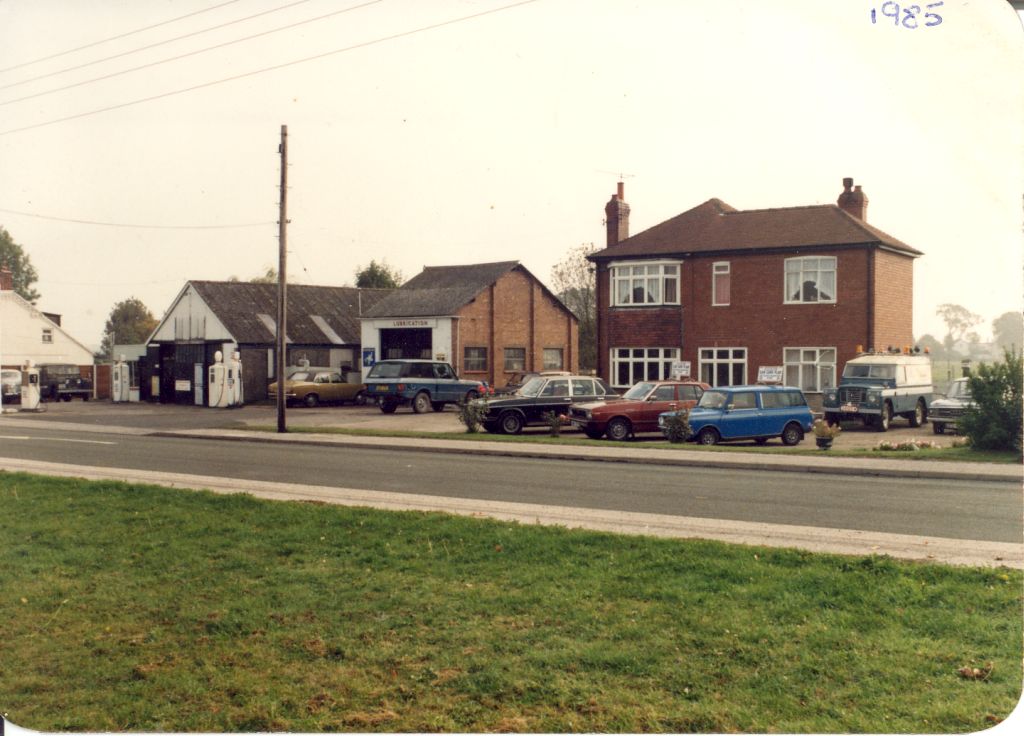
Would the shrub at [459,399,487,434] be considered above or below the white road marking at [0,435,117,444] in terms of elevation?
above

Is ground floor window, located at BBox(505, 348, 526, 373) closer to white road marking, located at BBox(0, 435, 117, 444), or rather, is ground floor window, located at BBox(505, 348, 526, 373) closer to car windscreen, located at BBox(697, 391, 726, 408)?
car windscreen, located at BBox(697, 391, 726, 408)

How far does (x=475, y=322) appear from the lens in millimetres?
47406

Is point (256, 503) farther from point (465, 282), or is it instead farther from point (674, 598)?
point (465, 282)

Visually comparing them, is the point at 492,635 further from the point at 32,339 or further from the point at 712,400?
the point at 32,339

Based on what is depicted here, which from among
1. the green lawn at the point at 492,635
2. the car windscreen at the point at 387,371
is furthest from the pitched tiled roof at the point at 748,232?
the green lawn at the point at 492,635

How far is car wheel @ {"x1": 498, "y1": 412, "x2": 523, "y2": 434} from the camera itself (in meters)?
27.3

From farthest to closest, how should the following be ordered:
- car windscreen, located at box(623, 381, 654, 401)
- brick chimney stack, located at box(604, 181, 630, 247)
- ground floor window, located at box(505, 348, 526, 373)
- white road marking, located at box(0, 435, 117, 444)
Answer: ground floor window, located at box(505, 348, 526, 373)
brick chimney stack, located at box(604, 181, 630, 247)
car windscreen, located at box(623, 381, 654, 401)
white road marking, located at box(0, 435, 117, 444)

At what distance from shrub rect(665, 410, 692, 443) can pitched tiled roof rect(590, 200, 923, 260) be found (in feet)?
47.4

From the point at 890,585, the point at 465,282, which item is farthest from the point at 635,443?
the point at 465,282

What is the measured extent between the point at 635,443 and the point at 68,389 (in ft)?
132

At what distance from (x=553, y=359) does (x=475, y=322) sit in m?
6.28

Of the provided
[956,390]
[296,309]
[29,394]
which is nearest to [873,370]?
[956,390]

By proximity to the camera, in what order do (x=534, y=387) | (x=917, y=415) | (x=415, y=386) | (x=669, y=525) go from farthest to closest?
(x=415, y=386) < (x=917, y=415) < (x=534, y=387) < (x=669, y=525)

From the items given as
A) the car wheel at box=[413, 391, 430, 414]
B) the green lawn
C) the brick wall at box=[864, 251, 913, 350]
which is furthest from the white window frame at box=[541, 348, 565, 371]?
the green lawn
